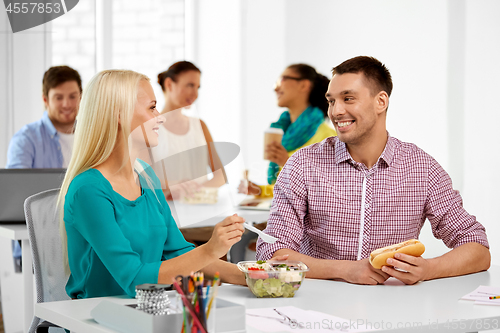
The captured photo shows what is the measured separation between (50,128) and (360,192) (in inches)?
84.9

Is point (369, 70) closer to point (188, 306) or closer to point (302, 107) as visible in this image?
point (188, 306)

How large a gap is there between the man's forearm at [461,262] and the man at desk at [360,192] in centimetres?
3

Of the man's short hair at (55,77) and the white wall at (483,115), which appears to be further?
the white wall at (483,115)

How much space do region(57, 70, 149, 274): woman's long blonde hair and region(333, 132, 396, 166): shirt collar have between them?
28.6 inches

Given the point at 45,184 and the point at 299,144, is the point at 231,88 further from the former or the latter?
the point at 45,184

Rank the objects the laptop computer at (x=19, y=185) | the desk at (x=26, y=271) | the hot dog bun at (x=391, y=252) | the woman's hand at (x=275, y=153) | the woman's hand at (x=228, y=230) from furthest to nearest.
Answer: the woman's hand at (x=275, y=153), the laptop computer at (x=19, y=185), the desk at (x=26, y=271), the hot dog bun at (x=391, y=252), the woman's hand at (x=228, y=230)

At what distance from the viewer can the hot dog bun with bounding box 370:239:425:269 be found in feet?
4.82

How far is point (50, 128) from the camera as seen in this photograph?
3.33 meters

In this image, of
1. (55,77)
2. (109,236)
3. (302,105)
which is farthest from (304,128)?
(109,236)

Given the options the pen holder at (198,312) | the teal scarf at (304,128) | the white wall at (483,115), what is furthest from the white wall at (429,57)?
the pen holder at (198,312)

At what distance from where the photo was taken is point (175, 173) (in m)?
1.20

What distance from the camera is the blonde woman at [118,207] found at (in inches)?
49.9

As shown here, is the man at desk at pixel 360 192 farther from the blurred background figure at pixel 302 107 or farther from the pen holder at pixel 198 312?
the blurred background figure at pixel 302 107

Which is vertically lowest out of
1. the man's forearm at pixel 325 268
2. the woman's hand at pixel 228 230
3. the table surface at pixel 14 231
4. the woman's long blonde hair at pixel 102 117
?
the table surface at pixel 14 231
